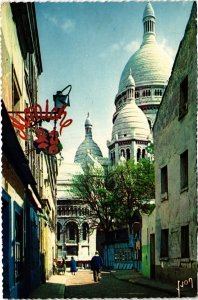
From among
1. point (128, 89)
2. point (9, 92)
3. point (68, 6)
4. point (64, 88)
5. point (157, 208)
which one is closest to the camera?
point (68, 6)

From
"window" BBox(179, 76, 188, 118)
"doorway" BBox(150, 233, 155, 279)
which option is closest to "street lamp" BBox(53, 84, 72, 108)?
"window" BBox(179, 76, 188, 118)

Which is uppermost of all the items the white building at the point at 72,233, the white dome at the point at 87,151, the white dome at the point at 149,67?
the white dome at the point at 149,67

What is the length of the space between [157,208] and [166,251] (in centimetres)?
188

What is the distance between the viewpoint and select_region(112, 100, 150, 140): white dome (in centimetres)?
8556

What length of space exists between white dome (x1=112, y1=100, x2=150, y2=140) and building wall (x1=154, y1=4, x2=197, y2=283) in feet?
212

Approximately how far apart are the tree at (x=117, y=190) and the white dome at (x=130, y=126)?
125ft

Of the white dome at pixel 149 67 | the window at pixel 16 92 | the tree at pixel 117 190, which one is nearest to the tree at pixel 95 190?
the tree at pixel 117 190

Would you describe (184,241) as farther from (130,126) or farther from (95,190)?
(130,126)

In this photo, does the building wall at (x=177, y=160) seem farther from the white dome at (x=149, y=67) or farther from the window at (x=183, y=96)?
the white dome at (x=149, y=67)

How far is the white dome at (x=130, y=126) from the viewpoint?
85.6 m

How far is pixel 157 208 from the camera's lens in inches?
797

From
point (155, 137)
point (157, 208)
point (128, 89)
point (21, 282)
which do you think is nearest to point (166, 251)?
point (157, 208)

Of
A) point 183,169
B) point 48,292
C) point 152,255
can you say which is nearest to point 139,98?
point 152,255

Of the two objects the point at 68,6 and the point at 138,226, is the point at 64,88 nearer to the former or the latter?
the point at 68,6
